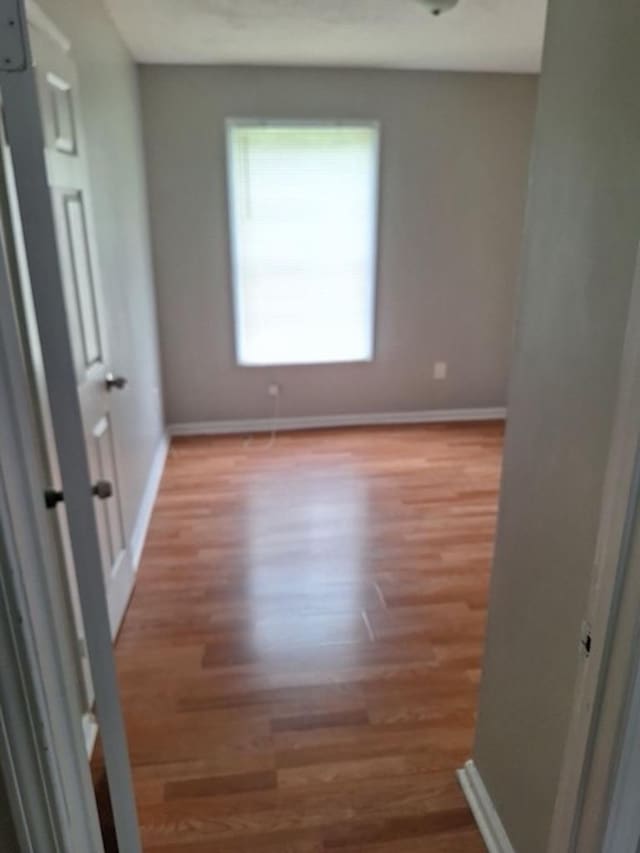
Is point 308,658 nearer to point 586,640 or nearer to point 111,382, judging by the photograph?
point 111,382

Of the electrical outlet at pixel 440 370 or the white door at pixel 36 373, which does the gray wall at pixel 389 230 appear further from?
the white door at pixel 36 373

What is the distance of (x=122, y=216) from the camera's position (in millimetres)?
A: 2963

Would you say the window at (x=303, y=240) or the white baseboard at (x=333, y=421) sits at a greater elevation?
the window at (x=303, y=240)

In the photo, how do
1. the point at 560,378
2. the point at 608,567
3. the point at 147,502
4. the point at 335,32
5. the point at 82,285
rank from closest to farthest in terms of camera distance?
the point at 608,567 < the point at 560,378 < the point at 82,285 < the point at 335,32 < the point at 147,502

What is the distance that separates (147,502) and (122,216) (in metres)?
1.48

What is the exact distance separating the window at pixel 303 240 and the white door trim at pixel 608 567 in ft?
11.4

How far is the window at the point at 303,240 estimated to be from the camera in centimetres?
394

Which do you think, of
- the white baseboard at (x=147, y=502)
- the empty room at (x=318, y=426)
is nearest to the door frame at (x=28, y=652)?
the empty room at (x=318, y=426)

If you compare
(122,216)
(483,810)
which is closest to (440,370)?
(122,216)

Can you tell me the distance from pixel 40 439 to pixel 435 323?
3.41 metres

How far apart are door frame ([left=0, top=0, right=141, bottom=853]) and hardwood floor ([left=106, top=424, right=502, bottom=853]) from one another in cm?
54

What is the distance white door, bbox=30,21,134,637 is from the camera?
175 centimetres

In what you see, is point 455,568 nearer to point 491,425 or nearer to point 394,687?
point 394,687

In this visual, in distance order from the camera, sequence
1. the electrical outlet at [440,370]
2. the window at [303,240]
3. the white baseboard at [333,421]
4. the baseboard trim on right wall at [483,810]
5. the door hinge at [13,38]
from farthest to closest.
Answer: the electrical outlet at [440,370]
the white baseboard at [333,421]
the window at [303,240]
the baseboard trim on right wall at [483,810]
the door hinge at [13,38]
